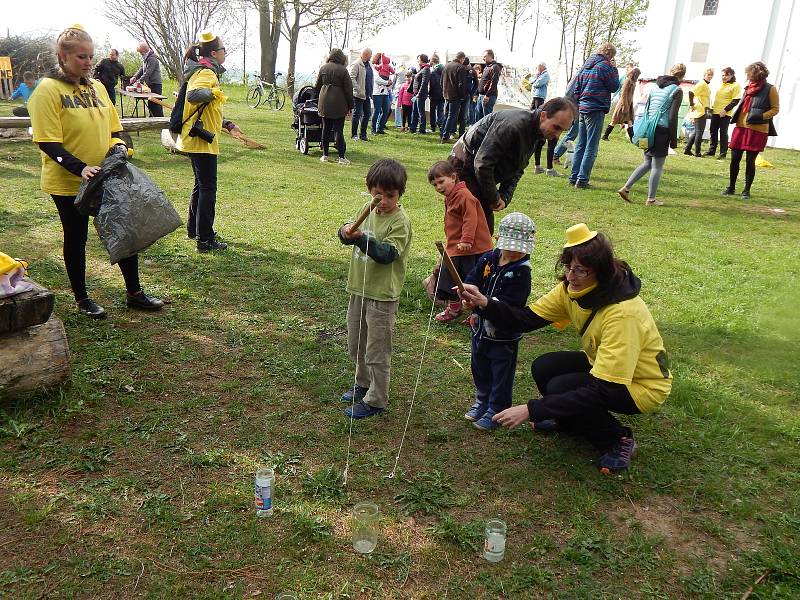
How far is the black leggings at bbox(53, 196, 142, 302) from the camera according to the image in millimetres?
4199

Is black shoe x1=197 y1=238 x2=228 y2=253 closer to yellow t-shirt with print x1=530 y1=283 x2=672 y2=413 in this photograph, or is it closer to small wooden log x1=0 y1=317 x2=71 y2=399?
small wooden log x1=0 y1=317 x2=71 y2=399

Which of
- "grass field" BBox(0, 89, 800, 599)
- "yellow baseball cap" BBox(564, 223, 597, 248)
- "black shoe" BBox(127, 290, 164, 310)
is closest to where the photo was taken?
"grass field" BBox(0, 89, 800, 599)

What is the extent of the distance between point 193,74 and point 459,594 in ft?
16.4

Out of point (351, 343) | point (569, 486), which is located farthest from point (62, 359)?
point (569, 486)

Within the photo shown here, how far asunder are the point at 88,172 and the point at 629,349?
3.36 meters

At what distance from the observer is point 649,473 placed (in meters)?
3.20

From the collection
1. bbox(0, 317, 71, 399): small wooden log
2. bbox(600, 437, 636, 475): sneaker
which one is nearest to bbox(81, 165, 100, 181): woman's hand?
bbox(0, 317, 71, 399): small wooden log

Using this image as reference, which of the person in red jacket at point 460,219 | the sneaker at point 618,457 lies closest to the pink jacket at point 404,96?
the person in red jacket at point 460,219

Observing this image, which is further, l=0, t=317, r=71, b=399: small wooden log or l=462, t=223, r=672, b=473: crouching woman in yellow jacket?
l=0, t=317, r=71, b=399: small wooden log

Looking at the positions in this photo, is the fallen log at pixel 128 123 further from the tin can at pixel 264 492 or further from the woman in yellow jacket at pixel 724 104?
the woman in yellow jacket at pixel 724 104

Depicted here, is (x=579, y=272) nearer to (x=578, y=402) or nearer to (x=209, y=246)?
(x=578, y=402)

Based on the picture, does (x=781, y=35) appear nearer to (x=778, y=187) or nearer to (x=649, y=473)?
(x=778, y=187)

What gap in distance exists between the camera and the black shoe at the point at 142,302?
→ 15.5 feet

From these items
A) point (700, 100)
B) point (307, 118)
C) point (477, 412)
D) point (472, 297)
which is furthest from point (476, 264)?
point (700, 100)
